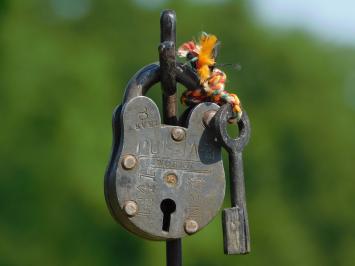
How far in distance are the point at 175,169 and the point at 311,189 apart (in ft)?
44.6

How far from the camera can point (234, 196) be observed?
2900mm

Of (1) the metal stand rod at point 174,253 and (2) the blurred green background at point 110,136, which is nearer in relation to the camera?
(1) the metal stand rod at point 174,253

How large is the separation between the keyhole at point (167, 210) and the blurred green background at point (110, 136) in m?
10.1

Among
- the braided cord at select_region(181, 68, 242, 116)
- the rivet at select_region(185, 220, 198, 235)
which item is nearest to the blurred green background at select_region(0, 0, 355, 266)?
the braided cord at select_region(181, 68, 242, 116)

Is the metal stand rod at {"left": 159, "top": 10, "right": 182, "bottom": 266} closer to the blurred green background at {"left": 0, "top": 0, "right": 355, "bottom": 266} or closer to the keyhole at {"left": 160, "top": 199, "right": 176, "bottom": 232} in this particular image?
the keyhole at {"left": 160, "top": 199, "right": 176, "bottom": 232}

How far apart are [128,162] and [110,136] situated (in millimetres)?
10915

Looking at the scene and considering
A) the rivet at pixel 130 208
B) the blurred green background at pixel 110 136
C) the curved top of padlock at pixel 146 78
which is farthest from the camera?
the blurred green background at pixel 110 136

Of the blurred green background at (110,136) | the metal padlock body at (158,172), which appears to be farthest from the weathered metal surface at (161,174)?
the blurred green background at (110,136)

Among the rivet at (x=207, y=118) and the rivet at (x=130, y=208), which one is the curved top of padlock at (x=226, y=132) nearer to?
the rivet at (x=207, y=118)

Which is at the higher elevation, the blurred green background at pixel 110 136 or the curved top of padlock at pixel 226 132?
the blurred green background at pixel 110 136

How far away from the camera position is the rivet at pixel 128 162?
2785 millimetres

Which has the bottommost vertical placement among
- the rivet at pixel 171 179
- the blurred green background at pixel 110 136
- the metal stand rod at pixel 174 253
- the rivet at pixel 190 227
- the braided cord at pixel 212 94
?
the metal stand rod at pixel 174 253

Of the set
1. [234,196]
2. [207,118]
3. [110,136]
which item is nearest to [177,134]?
[207,118]

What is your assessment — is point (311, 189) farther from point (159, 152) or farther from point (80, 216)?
point (159, 152)
